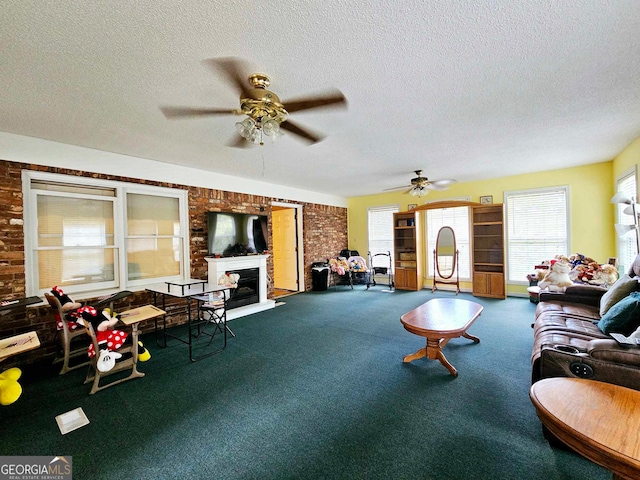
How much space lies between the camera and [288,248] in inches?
274

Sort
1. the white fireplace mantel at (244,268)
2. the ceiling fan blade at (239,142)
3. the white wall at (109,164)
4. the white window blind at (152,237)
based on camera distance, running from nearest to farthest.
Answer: the ceiling fan blade at (239,142), the white wall at (109,164), the white window blind at (152,237), the white fireplace mantel at (244,268)

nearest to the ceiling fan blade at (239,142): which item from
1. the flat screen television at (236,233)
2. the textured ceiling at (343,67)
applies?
the textured ceiling at (343,67)

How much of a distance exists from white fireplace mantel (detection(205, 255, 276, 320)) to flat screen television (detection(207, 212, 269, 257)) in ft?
0.62

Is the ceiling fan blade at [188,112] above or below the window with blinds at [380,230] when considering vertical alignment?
above

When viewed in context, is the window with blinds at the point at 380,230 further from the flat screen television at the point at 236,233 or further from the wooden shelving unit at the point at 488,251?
the flat screen television at the point at 236,233

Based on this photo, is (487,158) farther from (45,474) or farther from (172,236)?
(45,474)

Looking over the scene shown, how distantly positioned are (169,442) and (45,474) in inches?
26.3

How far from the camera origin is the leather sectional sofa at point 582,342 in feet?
5.01

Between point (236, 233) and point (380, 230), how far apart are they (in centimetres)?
421

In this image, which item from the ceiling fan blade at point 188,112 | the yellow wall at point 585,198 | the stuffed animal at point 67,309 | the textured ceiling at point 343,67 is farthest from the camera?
the yellow wall at point 585,198

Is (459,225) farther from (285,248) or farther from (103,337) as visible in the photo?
(103,337)

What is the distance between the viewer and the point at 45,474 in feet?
5.27

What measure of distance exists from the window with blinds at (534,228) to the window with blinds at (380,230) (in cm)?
266

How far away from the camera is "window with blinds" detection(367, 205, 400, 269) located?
7.46m
